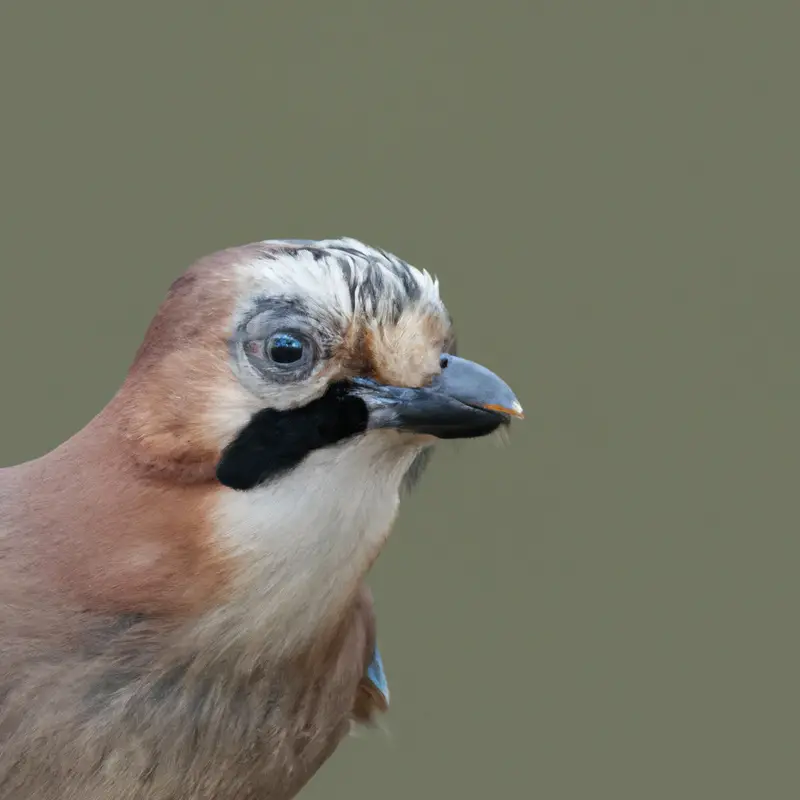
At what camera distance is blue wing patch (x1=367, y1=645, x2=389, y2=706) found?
3787 mm

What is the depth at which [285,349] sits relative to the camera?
9.20ft

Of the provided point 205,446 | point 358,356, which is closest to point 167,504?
point 205,446

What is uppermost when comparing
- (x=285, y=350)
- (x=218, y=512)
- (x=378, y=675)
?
(x=285, y=350)

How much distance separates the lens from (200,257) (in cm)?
312

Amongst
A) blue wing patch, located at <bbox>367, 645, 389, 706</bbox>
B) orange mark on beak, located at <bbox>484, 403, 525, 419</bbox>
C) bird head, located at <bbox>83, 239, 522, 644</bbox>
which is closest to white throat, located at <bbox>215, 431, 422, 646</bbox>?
bird head, located at <bbox>83, 239, 522, 644</bbox>

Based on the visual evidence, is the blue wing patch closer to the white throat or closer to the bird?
the bird

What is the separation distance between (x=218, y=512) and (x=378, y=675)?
1.24 m

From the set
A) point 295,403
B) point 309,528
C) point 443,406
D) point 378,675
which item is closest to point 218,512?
point 309,528

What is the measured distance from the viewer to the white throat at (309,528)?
2.85 metres

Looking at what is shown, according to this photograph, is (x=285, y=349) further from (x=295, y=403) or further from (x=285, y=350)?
(x=295, y=403)

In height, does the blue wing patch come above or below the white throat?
below

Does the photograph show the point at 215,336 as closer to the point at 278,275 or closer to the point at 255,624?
the point at 278,275

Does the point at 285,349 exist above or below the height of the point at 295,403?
above

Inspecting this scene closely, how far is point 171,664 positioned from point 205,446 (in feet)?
2.07
